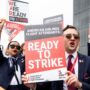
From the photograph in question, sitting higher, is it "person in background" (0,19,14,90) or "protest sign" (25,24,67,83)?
"protest sign" (25,24,67,83)

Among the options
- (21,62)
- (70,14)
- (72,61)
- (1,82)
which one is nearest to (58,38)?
(72,61)

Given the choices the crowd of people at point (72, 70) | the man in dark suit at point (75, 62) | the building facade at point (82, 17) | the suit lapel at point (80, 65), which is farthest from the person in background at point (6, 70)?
the building facade at point (82, 17)

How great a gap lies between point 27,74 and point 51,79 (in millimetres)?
212

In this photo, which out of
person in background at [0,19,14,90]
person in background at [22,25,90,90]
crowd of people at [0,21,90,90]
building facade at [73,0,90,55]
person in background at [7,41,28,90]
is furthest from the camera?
building facade at [73,0,90,55]

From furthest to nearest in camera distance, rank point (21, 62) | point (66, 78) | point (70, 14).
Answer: point (70, 14)
point (21, 62)
point (66, 78)

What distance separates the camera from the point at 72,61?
11.9 ft

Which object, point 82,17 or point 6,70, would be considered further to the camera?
point 82,17

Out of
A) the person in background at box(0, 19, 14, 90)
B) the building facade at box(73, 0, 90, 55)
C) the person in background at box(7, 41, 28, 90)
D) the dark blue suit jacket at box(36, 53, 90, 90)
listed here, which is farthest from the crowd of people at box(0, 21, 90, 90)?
the building facade at box(73, 0, 90, 55)

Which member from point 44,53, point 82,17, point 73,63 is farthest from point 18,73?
point 82,17

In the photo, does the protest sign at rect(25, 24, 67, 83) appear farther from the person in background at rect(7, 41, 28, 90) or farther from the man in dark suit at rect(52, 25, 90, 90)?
the person in background at rect(7, 41, 28, 90)

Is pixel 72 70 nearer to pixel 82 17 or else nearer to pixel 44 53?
pixel 44 53

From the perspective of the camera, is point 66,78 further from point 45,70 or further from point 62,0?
point 62,0

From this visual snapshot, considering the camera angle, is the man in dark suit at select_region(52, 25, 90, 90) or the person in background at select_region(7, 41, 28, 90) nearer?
the man in dark suit at select_region(52, 25, 90, 90)

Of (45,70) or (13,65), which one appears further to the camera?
(13,65)
